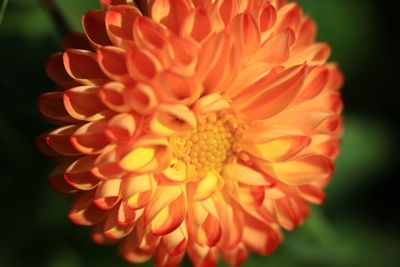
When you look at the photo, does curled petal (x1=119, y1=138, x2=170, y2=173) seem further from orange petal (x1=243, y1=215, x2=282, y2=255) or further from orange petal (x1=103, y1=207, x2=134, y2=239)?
orange petal (x1=243, y1=215, x2=282, y2=255)

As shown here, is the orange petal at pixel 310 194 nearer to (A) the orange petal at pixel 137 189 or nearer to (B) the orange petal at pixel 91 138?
(A) the orange petal at pixel 137 189

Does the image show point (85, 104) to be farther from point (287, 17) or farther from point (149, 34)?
point (287, 17)

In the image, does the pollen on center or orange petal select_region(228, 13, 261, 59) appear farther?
the pollen on center

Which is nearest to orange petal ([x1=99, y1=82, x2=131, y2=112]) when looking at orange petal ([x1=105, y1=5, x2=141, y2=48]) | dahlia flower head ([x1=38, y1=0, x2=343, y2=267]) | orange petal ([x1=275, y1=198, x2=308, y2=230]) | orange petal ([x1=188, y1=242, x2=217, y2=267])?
dahlia flower head ([x1=38, y1=0, x2=343, y2=267])

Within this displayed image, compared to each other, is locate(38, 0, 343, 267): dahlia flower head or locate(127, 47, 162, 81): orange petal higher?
locate(127, 47, 162, 81): orange petal

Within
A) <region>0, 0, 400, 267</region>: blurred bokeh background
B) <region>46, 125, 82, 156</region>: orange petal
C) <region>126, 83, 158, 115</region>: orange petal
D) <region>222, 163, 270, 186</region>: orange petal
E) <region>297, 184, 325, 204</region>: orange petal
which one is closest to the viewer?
<region>126, 83, 158, 115</region>: orange petal

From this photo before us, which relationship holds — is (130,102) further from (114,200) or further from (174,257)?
(174,257)

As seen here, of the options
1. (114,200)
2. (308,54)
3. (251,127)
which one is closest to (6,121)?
(114,200)

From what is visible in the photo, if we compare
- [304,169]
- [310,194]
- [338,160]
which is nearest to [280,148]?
[304,169]
